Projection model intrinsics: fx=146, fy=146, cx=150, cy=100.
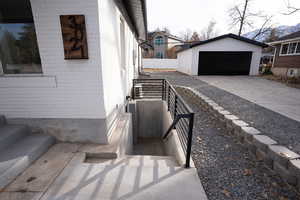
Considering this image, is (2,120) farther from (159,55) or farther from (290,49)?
(159,55)

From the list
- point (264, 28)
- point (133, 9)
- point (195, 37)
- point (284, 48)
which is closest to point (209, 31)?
point (195, 37)

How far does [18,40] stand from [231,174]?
155 inches

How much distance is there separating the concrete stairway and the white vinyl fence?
853 inches

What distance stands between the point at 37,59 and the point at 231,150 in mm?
3702

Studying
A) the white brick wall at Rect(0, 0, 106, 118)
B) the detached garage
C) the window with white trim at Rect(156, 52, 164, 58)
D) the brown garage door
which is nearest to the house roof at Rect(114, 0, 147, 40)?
the white brick wall at Rect(0, 0, 106, 118)

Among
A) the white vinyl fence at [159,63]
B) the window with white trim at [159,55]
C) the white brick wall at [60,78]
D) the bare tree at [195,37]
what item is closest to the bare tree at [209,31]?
the bare tree at [195,37]

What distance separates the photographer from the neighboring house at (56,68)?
2.21 m

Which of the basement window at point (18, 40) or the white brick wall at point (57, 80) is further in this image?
the basement window at point (18, 40)

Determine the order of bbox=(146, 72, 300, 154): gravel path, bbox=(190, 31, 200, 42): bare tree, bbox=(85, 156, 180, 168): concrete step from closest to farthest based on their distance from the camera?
bbox=(85, 156, 180, 168): concrete step < bbox=(146, 72, 300, 154): gravel path < bbox=(190, 31, 200, 42): bare tree

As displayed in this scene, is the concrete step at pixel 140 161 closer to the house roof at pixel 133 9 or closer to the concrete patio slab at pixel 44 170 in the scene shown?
the concrete patio slab at pixel 44 170

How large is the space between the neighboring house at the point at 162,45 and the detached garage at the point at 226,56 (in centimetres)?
1630

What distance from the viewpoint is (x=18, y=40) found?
245cm

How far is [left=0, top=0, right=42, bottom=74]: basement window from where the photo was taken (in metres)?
2.34

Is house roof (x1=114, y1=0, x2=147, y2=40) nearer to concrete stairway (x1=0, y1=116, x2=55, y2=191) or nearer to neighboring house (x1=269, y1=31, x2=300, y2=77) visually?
concrete stairway (x1=0, y1=116, x2=55, y2=191)
